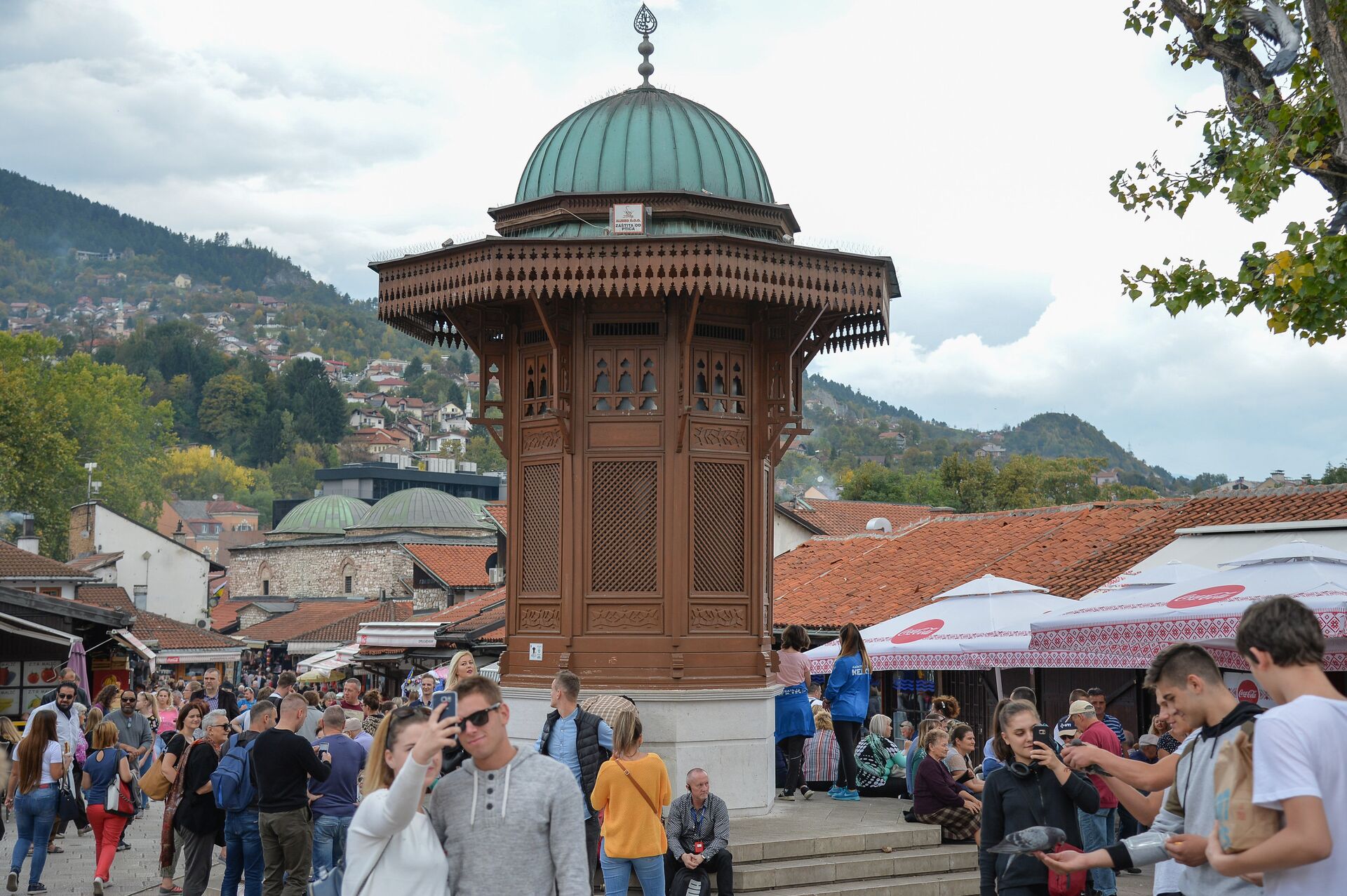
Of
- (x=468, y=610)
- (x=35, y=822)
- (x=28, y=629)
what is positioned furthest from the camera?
(x=468, y=610)

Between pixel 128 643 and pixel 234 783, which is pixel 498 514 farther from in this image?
pixel 234 783

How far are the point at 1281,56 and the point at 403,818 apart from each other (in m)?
8.98

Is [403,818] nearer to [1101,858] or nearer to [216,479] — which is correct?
[1101,858]

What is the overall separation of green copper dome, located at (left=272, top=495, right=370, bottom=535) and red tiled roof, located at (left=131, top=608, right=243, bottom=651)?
47736mm

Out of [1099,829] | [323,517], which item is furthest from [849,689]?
[323,517]

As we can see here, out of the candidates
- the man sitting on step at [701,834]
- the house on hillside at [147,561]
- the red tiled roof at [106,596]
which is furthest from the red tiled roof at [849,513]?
the house on hillside at [147,561]

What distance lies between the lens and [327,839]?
32.1 ft

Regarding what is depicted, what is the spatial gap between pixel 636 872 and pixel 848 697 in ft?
18.1

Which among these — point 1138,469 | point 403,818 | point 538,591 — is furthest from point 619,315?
point 1138,469

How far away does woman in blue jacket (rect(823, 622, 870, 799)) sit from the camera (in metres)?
14.0

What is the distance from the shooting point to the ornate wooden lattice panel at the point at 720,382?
43.4 ft

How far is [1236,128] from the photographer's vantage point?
1240 centimetres

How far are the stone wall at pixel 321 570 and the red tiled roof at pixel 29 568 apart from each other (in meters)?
48.2

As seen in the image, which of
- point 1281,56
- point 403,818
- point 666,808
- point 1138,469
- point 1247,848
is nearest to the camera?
point 1247,848
